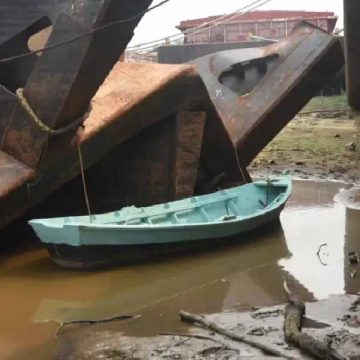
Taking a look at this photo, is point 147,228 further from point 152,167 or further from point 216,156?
point 216,156

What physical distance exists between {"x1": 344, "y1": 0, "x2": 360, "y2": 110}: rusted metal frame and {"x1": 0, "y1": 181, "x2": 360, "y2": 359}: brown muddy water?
584 centimetres

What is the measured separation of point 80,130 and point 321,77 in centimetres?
471

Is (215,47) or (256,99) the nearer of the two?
(256,99)

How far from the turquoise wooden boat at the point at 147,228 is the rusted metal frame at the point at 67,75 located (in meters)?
0.88

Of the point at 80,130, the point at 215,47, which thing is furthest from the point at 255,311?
the point at 215,47

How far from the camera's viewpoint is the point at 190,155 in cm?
855

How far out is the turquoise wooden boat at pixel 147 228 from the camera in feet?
21.9

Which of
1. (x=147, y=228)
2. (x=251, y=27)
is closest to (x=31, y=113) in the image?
(x=147, y=228)

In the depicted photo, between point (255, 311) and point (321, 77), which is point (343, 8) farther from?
point (255, 311)

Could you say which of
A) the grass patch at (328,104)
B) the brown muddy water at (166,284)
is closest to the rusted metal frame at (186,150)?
the brown muddy water at (166,284)

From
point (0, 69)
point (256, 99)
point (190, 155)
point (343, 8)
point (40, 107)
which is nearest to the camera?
point (40, 107)

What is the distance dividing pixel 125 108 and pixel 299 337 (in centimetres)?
377

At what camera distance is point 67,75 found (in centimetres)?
664

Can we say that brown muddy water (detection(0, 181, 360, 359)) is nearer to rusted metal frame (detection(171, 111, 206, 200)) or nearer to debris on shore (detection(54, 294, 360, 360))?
debris on shore (detection(54, 294, 360, 360))
